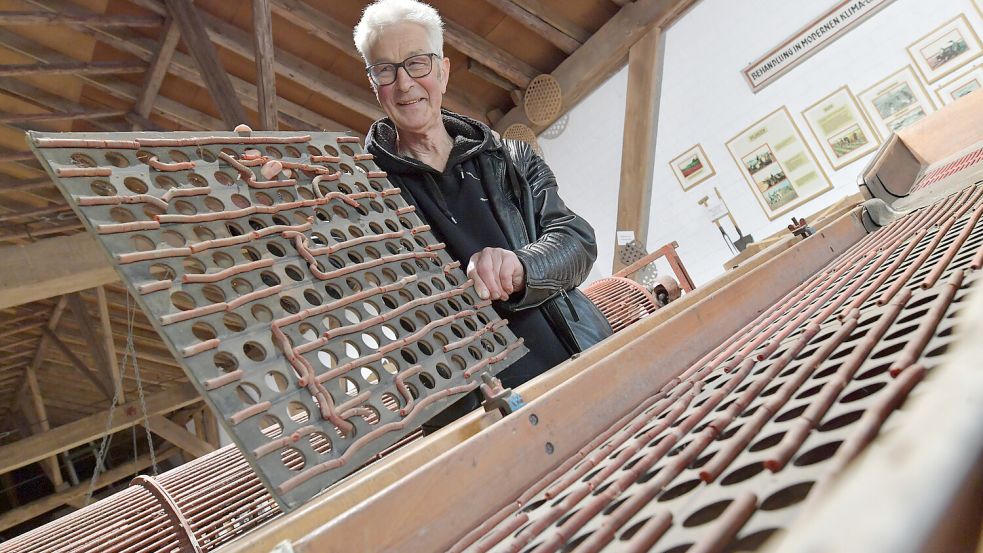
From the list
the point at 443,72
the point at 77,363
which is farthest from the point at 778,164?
the point at 77,363

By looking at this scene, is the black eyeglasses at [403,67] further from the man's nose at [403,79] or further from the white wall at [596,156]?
the white wall at [596,156]

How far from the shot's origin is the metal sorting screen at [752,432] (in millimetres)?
414

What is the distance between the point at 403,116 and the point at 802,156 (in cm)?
416

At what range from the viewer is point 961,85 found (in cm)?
420

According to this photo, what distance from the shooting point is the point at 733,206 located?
534 cm

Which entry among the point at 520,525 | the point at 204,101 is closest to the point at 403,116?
the point at 520,525

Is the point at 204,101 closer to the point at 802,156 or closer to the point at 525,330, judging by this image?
the point at 802,156

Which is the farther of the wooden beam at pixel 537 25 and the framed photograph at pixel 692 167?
the wooden beam at pixel 537 25

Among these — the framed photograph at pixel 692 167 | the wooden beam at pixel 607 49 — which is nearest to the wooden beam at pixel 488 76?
the wooden beam at pixel 607 49

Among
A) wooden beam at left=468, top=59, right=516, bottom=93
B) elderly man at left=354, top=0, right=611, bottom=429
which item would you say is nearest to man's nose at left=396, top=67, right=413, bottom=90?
elderly man at left=354, top=0, right=611, bottom=429

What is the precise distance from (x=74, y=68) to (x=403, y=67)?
231 inches

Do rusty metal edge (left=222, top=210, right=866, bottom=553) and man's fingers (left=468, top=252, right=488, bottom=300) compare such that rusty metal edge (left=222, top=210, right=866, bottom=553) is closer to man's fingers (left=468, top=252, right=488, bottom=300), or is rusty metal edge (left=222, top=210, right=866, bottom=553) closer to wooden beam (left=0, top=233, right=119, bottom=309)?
man's fingers (left=468, top=252, right=488, bottom=300)

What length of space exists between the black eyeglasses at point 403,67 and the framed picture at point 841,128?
4027mm

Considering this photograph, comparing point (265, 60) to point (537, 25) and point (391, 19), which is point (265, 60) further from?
point (391, 19)
